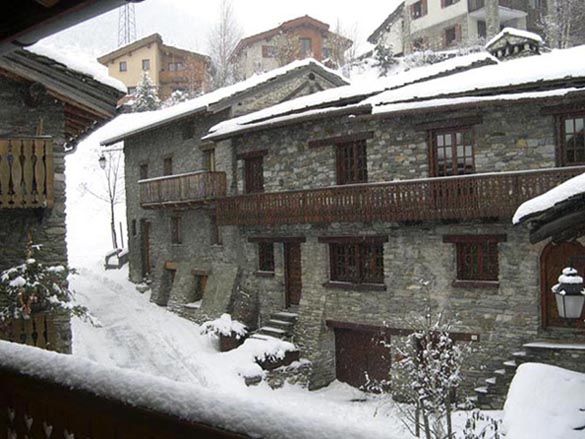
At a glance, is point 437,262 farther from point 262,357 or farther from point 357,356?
point 262,357

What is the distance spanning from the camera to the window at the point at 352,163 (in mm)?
18422

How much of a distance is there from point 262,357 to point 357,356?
3120mm

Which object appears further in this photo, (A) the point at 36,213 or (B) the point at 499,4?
(B) the point at 499,4

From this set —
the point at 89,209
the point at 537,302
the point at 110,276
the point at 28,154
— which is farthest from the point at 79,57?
the point at 89,209

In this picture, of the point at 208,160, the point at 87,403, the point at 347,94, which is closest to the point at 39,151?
the point at 87,403

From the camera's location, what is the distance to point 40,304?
988cm

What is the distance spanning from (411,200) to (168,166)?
14.2 meters

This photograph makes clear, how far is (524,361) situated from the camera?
14.6 metres

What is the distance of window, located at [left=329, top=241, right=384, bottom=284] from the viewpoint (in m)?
18.0

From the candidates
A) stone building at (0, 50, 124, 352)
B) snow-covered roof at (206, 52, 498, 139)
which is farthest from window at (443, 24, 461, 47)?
stone building at (0, 50, 124, 352)

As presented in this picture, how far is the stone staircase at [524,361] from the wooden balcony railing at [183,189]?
38.8 ft

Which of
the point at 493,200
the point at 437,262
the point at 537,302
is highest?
the point at 493,200

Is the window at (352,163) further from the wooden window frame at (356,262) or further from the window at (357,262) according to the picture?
the window at (357,262)

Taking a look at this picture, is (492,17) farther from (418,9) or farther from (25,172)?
(25,172)
